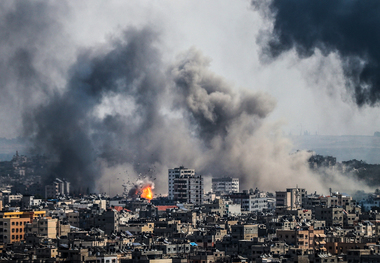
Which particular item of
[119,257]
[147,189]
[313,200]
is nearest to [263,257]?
[119,257]

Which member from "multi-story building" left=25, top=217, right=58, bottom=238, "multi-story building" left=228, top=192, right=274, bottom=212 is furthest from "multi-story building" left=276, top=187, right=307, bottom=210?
"multi-story building" left=25, top=217, right=58, bottom=238

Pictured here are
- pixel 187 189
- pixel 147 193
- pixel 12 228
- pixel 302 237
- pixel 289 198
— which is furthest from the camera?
pixel 147 193

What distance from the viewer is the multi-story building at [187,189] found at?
13000 centimetres

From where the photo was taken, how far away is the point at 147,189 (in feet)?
465

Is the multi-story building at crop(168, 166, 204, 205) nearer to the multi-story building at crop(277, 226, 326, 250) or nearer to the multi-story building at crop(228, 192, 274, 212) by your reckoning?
the multi-story building at crop(228, 192, 274, 212)

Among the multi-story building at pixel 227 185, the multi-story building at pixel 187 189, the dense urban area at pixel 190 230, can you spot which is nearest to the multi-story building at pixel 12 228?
the dense urban area at pixel 190 230

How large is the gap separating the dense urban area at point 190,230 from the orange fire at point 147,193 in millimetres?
405

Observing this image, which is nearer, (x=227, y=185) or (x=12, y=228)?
(x=12, y=228)

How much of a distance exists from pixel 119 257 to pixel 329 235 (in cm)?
1846

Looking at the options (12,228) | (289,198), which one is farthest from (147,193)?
(12,228)

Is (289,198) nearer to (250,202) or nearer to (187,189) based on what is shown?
(250,202)

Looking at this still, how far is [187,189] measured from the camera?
5153 inches

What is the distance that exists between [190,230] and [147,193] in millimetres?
54607

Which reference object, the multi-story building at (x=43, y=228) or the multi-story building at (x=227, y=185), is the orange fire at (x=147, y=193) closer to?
the multi-story building at (x=227, y=185)
